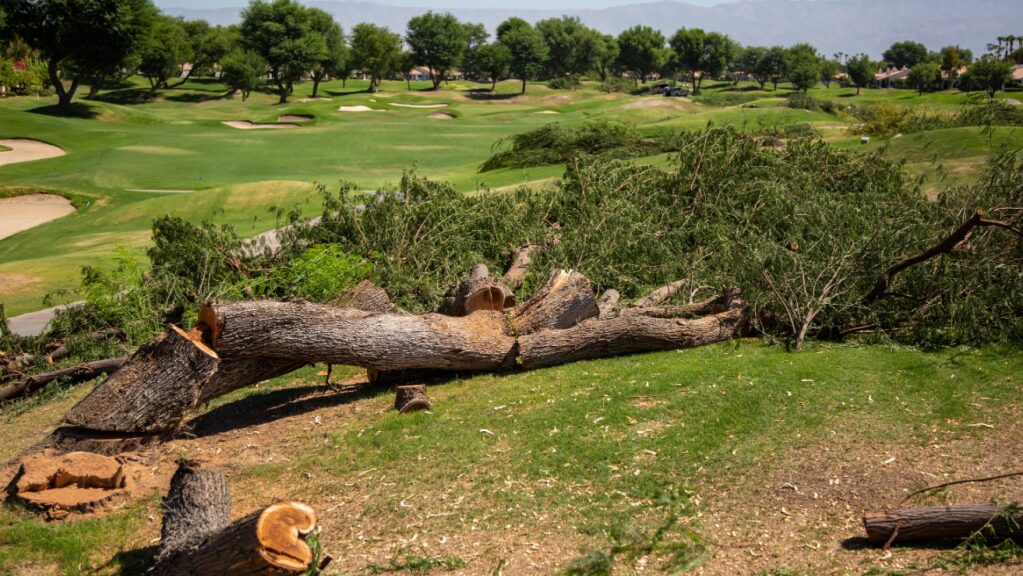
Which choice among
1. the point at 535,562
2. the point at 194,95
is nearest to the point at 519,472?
the point at 535,562

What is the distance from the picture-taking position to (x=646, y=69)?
4914 inches

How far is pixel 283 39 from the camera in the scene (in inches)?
3172

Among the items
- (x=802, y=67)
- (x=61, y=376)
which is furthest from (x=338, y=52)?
(x=61, y=376)

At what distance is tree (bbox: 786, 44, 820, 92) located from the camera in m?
83.8

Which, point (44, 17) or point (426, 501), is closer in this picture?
point (426, 501)

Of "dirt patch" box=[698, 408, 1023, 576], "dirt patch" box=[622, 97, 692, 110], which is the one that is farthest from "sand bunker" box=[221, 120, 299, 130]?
"dirt patch" box=[698, 408, 1023, 576]

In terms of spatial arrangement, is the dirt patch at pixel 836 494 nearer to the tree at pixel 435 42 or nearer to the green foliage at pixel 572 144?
the green foliage at pixel 572 144

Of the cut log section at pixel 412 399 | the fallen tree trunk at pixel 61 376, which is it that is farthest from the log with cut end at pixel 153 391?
the fallen tree trunk at pixel 61 376

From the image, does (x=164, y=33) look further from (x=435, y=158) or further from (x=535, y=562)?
(x=535, y=562)

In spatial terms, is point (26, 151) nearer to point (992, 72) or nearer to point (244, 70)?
point (992, 72)

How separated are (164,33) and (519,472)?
8282 centimetres

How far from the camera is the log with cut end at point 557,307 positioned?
9367mm

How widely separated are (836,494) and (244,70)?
7650 cm

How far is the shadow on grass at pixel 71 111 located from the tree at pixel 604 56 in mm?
78830
